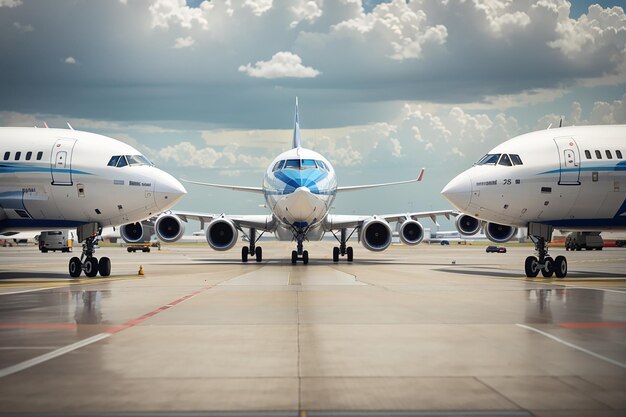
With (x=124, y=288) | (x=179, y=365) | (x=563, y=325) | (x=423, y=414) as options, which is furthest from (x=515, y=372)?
(x=124, y=288)

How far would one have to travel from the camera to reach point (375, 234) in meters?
38.1

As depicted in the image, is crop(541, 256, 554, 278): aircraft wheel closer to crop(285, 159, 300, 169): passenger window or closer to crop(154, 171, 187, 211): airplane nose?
crop(285, 159, 300, 169): passenger window

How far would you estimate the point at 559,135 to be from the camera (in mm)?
26125

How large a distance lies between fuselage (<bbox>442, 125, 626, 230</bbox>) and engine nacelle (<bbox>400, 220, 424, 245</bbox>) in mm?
12475

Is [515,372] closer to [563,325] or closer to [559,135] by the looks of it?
[563,325]

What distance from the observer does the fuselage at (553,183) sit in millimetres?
25078

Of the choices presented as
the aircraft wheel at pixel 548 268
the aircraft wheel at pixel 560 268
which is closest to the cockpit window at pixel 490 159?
the aircraft wheel at pixel 548 268

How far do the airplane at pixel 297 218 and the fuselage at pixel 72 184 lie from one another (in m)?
7.53

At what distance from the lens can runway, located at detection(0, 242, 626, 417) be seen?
6.47 meters

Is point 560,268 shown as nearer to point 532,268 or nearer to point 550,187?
point 532,268

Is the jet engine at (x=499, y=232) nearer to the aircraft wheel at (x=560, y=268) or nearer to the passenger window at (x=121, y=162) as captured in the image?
the aircraft wheel at (x=560, y=268)

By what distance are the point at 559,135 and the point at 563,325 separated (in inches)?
618

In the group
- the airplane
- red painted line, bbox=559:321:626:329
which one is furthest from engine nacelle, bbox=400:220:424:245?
red painted line, bbox=559:321:626:329

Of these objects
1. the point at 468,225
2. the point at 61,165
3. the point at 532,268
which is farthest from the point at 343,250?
the point at 61,165
